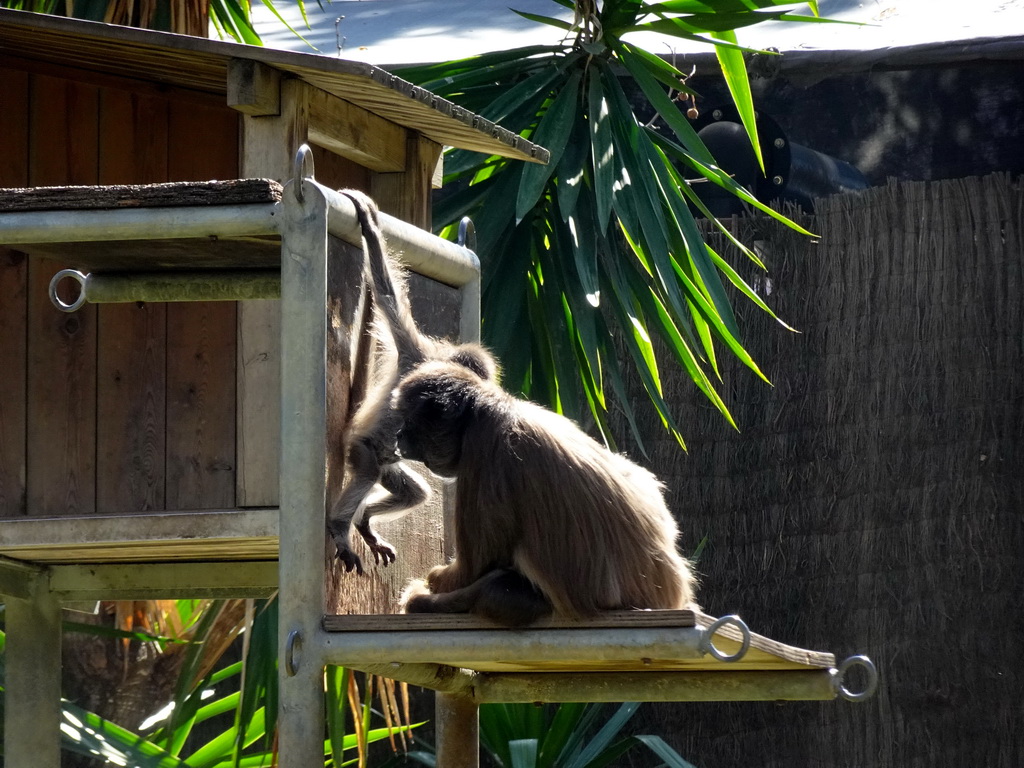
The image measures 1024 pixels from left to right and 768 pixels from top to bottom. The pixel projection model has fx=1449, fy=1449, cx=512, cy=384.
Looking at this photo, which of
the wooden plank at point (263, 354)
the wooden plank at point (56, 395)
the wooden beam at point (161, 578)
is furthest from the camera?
the wooden beam at point (161, 578)

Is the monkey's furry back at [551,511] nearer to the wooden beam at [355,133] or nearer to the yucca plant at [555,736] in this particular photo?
the wooden beam at [355,133]

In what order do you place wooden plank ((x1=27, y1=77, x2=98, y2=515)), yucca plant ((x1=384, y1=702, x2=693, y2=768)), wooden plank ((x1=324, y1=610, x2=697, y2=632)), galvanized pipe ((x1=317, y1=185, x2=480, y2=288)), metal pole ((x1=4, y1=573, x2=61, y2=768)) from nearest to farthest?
wooden plank ((x1=324, y1=610, x2=697, y2=632)), galvanized pipe ((x1=317, y1=185, x2=480, y2=288)), wooden plank ((x1=27, y1=77, x2=98, y2=515)), metal pole ((x1=4, y1=573, x2=61, y2=768)), yucca plant ((x1=384, y1=702, x2=693, y2=768))

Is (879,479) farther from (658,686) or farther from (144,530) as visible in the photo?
(144,530)

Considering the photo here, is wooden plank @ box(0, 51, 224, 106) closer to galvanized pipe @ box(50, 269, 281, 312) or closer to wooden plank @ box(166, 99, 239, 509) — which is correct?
wooden plank @ box(166, 99, 239, 509)

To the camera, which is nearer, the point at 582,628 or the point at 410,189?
the point at 582,628

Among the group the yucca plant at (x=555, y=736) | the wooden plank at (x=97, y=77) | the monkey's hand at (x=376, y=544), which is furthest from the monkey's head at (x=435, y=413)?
the yucca plant at (x=555, y=736)

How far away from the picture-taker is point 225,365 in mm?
5180

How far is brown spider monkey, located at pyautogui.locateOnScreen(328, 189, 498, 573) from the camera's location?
3.40 meters

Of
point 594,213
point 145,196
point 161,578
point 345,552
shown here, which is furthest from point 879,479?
point 145,196

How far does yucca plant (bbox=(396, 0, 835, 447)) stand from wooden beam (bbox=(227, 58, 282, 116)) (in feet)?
4.89

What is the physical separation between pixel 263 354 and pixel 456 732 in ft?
4.58

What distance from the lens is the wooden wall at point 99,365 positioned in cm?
505

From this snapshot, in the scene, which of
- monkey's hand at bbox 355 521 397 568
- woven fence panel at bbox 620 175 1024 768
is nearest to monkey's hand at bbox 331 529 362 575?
monkey's hand at bbox 355 521 397 568

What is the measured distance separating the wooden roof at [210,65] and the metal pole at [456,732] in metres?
1.93
